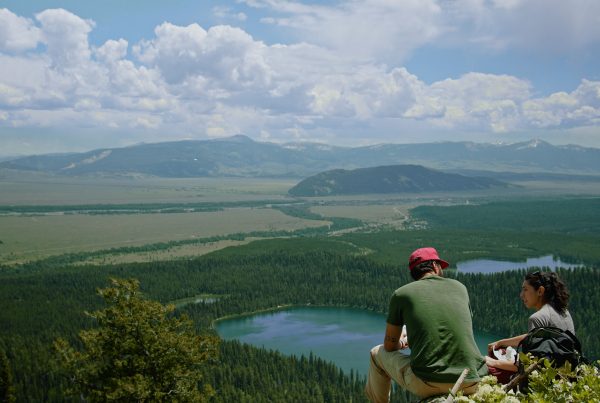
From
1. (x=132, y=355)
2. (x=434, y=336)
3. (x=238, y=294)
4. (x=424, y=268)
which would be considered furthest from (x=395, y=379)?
(x=238, y=294)

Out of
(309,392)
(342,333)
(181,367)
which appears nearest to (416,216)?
(342,333)

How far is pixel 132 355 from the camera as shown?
51.0ft

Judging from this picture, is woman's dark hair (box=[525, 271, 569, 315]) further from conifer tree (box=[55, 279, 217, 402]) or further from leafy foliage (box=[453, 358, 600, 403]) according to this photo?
conifer tree (box=[55, 279, 217, 402])

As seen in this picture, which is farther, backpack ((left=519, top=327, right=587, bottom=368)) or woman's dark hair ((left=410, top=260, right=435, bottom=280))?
woman's dark hair ((left=410, top=260, right=435, bottom=280))

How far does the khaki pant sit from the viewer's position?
6492 millimetres

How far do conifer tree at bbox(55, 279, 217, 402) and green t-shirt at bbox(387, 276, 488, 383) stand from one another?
10293mm

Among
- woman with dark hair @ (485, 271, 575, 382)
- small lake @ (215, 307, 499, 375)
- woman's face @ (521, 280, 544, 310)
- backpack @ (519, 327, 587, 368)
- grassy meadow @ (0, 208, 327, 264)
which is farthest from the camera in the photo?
grassy meadow @ (0, 208, 327, 264)

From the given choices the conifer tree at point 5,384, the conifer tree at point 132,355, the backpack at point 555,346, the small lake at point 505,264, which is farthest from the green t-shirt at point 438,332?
the small lake at point 505,264

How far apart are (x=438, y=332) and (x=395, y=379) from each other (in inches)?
37.7

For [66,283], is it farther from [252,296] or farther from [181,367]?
[181,367]

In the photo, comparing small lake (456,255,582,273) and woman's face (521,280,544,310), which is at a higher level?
woman's face (521,280,544,310)

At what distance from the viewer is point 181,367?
16.1 meters

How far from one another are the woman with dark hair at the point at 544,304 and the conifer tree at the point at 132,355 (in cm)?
1055

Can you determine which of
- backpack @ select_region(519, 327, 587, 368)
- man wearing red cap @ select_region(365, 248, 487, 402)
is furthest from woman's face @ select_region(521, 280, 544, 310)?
man wearing red cap @ select_region(365, 248, 487, 402)
